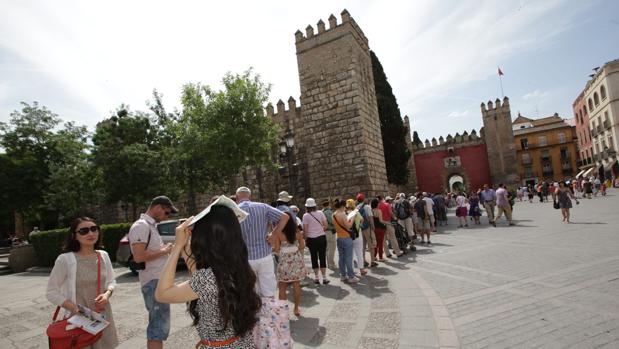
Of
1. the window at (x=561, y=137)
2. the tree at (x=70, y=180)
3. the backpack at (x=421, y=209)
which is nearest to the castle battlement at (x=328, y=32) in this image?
the backpack at (x=421, y=209)

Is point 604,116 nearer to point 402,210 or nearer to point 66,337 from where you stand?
point 402,210

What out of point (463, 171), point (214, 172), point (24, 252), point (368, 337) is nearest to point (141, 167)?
point (214, 172)

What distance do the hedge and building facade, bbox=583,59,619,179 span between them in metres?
40.0

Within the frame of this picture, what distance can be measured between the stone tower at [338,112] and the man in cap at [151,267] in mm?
11738

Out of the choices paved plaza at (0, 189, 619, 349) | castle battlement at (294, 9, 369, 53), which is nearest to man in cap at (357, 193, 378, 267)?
paved plaza at (0, 189, 619, 349)

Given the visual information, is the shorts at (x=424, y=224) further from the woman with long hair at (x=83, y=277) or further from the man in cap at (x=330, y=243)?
the woman with long hair at (x=83, y=277)

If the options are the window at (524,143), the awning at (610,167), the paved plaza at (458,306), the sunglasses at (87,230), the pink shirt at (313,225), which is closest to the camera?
the sunglasses at (87,230)

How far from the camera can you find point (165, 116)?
20578mm

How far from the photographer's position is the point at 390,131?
81.4ft

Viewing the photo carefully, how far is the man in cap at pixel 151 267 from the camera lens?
3338mm

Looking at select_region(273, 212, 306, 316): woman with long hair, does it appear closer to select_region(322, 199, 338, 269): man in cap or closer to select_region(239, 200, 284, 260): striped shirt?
select_region(239, 200, 284, 260): striped shirt

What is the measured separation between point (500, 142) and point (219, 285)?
32041 mm

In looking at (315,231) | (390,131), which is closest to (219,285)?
(315,231)

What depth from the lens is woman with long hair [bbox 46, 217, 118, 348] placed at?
283 cm
